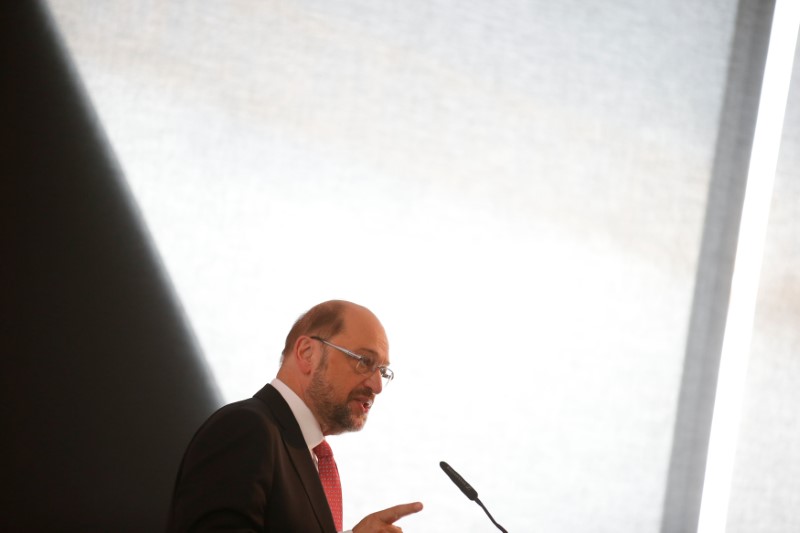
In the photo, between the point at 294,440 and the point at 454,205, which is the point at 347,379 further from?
the point at 454,205

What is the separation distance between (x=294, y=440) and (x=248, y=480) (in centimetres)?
21

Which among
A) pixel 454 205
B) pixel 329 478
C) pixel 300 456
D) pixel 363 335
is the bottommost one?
pixel 329 478

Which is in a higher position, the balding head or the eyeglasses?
the balding head

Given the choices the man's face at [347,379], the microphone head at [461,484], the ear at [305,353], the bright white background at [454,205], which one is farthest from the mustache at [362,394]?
the bright white background at [454,205]

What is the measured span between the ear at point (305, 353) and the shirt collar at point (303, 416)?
6 centimetres

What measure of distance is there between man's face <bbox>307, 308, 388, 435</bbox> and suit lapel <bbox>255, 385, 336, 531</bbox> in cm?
10

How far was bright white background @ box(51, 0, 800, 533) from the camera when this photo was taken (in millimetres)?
2539

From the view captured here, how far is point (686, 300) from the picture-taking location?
10.1ft

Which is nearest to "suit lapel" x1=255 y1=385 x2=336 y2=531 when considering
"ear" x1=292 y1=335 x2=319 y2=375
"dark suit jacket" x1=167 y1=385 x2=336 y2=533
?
"dark suit jacket" x1=167 y1=385 x2=336 y2=533

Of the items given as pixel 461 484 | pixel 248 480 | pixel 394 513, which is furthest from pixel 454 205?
pixel 248 480

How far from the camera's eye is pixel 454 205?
9.20ft

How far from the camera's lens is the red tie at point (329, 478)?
2.00 meters

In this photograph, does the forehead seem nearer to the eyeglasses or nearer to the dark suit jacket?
the eyeglasses

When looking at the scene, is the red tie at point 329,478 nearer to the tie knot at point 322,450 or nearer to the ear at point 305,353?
the tie knot at point 322,450
